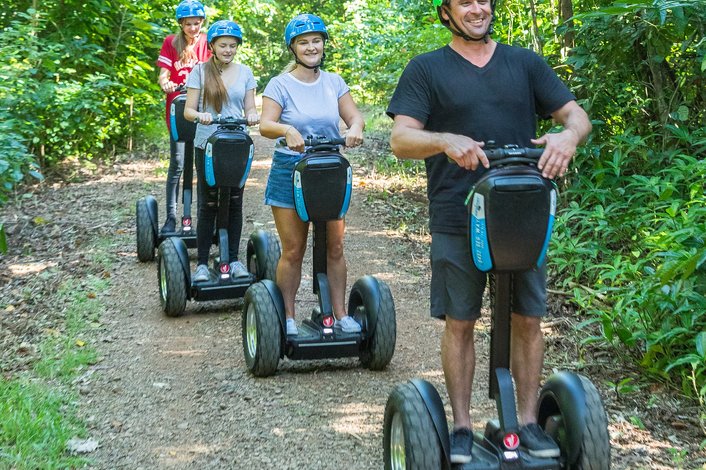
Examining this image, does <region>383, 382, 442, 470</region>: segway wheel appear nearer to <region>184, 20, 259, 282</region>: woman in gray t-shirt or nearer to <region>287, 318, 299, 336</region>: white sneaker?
<region>287, 318, 299, 336</region>: white sneaker

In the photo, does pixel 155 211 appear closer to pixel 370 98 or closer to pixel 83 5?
pixel 83 5

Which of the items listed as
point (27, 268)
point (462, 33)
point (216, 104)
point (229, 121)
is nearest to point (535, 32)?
point (216, 104)

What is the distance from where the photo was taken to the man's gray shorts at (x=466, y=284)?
3.47 metres

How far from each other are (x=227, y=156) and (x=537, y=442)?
3748mm

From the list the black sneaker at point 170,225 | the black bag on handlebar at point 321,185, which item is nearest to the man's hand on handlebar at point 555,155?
the black bag on handlebar at point 321,185

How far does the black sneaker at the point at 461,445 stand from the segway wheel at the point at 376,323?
183 centimetres

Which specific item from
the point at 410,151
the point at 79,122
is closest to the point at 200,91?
the point at 410,151

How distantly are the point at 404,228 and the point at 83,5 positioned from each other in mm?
5869

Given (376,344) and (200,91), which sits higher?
(200,91)

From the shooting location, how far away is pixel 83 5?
11961 mm

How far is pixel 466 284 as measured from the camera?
3477 millimetres

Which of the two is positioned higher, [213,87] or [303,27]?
[303,27]

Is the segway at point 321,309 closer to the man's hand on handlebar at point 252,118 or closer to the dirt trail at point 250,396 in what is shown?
the dirt trail at point 250,396

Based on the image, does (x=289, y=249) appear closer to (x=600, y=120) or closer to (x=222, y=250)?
(x=222, y=250)
